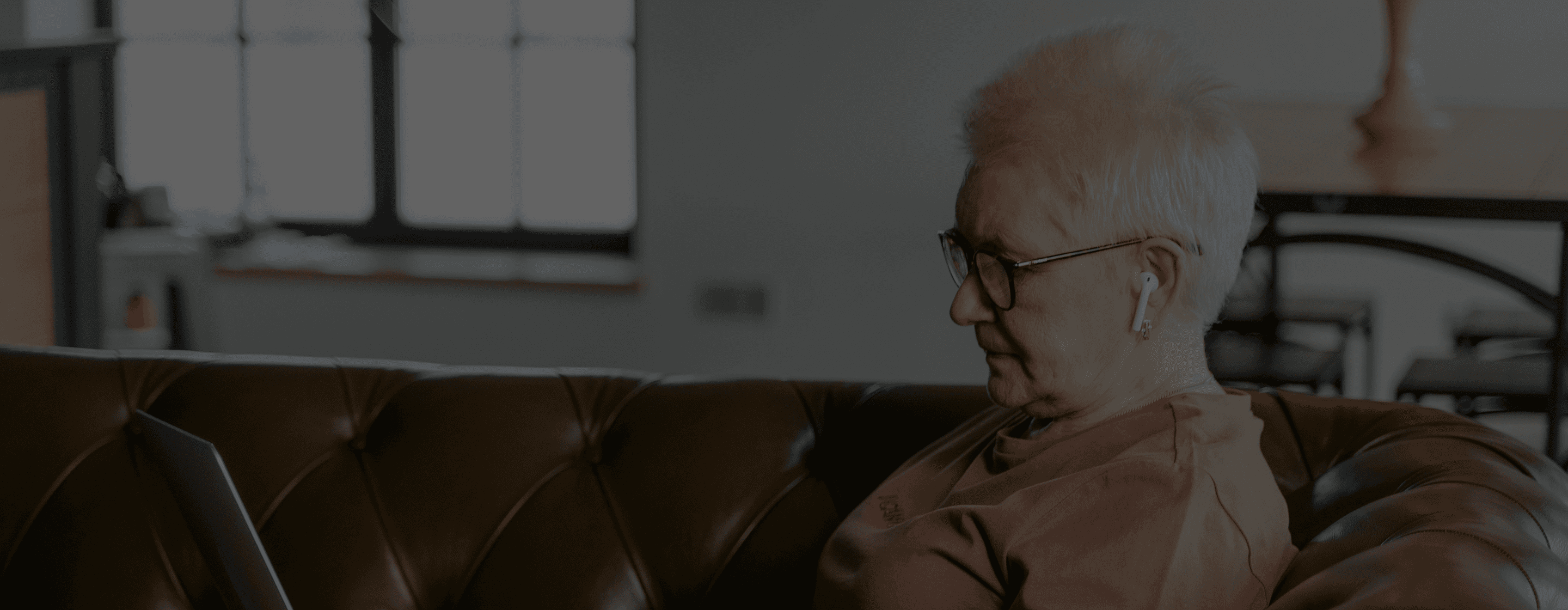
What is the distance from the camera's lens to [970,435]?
1.30 m

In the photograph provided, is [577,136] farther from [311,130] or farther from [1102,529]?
[1102,529]

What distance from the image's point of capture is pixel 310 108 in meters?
4.98

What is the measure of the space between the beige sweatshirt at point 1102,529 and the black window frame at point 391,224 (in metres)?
3.72

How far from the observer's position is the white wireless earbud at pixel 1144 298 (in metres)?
1.10

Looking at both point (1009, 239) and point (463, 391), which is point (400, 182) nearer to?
point (463, 391)

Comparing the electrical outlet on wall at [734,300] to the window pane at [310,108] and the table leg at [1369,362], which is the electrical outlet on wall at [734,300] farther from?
the table leg at [1369,362]

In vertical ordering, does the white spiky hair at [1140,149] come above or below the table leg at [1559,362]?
above

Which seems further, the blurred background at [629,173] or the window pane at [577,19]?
the window pane at [577,19]

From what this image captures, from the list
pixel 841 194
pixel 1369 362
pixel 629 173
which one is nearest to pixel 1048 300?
pixel 1369 362

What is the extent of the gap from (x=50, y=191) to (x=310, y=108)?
2145 millimetres

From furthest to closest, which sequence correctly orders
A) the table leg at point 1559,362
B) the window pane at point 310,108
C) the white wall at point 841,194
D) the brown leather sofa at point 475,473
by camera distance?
the window pane at point 310,108
the white wall at point 841,194
the table leg at point 1559,362
the brown leather sofa at point 475,473

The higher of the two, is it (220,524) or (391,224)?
(391,224)

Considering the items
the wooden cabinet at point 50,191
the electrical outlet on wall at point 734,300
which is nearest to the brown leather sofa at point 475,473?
the wooden cabinet at point 50,191

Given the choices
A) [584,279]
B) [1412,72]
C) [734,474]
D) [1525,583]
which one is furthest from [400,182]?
[1525,583]
